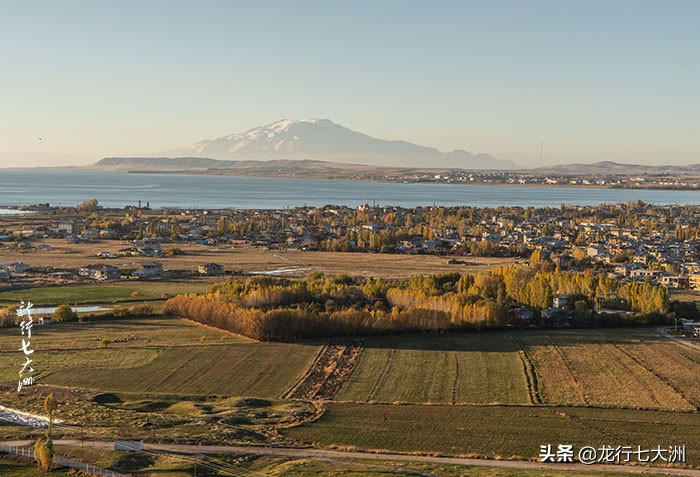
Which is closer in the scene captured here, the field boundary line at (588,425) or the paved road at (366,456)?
the paved road at (366,456)

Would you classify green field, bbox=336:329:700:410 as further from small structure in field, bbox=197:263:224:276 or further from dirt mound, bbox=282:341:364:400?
small structure in field, bbox=197:263:224:276

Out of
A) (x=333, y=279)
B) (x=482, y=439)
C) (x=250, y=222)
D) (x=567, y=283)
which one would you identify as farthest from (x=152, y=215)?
(x=482, y=439)

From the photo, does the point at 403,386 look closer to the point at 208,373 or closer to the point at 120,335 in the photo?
the point at 208,373

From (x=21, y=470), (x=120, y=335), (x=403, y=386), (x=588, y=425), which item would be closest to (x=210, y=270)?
(x=120, y=335)

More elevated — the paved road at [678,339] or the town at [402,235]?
the town at [402,235]

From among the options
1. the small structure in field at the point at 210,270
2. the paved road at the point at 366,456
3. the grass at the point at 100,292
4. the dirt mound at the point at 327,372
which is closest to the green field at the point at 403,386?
the dirt mound at the point at 327,372

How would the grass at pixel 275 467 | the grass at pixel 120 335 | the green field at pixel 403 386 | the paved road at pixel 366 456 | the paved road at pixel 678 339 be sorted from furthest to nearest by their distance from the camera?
the paved road at pixel 678 339 < the grass at pixel 120 335 < the green field at pixel 403 386 < the paved road at pixel 366 456 < the grass at pixel 275 467

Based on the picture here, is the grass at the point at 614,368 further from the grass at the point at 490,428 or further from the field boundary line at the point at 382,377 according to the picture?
the field boundary line at the point at 382,377

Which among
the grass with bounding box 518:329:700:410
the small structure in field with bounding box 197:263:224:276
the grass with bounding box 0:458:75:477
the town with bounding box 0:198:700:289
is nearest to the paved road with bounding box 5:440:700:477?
the grass with bounding box 0:458:75:477
